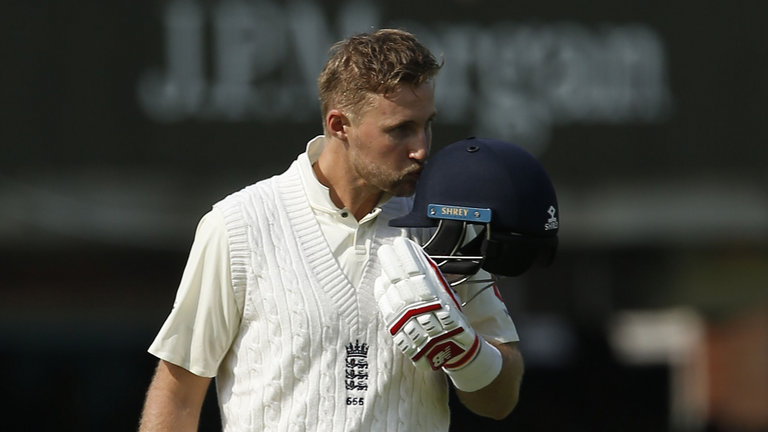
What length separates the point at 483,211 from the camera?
269 centimetres

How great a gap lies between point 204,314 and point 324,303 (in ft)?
0.89

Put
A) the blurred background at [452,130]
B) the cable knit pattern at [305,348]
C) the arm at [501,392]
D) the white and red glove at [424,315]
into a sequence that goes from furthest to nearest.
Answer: the blurred background at [452,130] → the arm at [501,392] → the cable knit pattern at [305,348] → the white and red glove at [424,315]

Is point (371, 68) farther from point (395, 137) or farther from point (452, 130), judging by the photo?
point (452, 130)

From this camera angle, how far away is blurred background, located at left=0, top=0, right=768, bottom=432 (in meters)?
7.46

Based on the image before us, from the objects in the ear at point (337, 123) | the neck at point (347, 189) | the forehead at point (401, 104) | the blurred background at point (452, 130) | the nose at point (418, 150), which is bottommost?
the blurred background at point (452, 130)

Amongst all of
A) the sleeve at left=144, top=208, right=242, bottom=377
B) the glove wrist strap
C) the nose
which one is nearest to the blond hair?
the nose

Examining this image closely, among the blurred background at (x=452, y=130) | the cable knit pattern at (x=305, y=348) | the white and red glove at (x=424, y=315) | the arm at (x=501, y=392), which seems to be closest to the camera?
the white and red glove at (x=424, y=315)

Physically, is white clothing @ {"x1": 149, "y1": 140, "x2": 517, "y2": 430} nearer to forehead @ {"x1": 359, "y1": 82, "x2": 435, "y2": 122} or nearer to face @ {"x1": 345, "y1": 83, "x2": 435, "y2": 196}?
face @ {"x1": 345, "y1": 83, "x2": 435, "y2": 196}

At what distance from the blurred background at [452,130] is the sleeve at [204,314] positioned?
4.46 m

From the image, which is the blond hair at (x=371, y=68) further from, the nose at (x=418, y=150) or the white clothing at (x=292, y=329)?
the white clothing at (x=292, y=329)

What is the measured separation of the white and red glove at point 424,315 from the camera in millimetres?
2555

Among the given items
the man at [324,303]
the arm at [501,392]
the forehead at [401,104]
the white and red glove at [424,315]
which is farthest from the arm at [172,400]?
the forehead at [401,104]

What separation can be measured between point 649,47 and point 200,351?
5.99 meters

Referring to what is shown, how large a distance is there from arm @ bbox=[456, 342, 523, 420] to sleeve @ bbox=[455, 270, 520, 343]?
34mm
